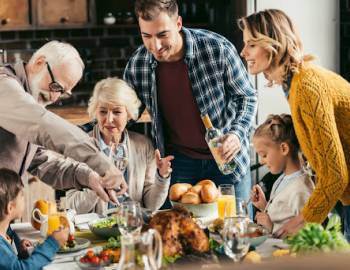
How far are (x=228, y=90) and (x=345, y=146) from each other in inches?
37.3

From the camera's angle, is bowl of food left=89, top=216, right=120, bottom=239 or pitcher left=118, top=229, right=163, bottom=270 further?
bowl of food left=89, top=216, right=120, bottom=239

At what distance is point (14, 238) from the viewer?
228cm

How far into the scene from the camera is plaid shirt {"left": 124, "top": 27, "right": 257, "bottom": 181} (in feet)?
9.90

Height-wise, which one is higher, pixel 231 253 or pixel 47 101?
pixel 47 101

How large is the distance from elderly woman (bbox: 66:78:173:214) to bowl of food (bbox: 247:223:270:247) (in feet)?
2.53

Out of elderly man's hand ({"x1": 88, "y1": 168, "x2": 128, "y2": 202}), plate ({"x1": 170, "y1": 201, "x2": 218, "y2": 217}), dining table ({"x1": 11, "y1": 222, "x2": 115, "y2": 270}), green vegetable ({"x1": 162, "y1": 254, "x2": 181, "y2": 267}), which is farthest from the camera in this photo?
plate ({"x1": 170, "y1": 201, "x2": 218, "y2": 217})

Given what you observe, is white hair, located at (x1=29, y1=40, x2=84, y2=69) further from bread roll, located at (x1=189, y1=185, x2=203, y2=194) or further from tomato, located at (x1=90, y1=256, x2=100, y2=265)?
tomato, located at (x1=90, y1=256, x2=100, y2=265)

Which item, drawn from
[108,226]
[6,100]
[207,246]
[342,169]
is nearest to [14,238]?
[108,226]

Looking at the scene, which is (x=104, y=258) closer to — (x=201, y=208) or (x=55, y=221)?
(x=55, y=221)

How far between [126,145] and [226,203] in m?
0.63

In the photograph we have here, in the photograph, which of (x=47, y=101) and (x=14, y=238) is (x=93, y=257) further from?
(x=47, y=101)

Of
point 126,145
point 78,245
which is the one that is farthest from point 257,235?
point 126,145

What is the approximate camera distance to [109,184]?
243 cm

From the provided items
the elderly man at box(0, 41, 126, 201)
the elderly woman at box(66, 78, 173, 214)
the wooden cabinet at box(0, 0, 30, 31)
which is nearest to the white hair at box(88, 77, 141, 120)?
the elderly woman at box(66, 78, 173, 214)
